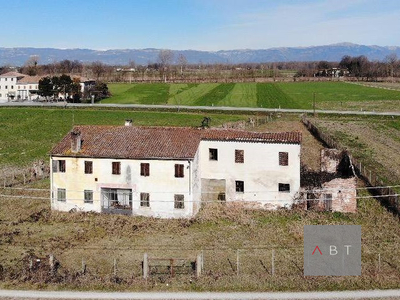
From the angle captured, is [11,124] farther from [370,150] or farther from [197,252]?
Result: [197,252]

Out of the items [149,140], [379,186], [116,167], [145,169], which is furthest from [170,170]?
[379,186]

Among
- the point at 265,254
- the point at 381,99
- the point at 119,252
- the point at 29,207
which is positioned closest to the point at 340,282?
the point at 265,254

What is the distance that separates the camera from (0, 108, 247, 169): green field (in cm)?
6269

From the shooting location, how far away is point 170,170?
37812 millimetres

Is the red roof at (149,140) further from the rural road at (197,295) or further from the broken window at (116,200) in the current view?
the rural road at (197,295)

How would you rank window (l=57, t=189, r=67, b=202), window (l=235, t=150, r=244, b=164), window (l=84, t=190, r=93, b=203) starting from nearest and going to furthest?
1. window (l=84, t=190, r=93, b=203)
2. window (l=57, t=189, r=67, b=202)
3. window (l=235, t=150, r=244, b=164)

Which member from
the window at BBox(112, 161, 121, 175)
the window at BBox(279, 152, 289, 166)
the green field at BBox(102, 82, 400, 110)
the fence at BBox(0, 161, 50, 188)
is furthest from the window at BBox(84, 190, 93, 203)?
the green field at BBox(102, 82, 400, 110)

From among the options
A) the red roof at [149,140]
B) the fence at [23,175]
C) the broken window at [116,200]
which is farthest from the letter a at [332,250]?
the fence at [23,175]

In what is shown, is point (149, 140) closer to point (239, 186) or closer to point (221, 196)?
point (221, 196)

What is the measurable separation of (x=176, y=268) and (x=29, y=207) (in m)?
16.7

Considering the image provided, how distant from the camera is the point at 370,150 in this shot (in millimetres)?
61312

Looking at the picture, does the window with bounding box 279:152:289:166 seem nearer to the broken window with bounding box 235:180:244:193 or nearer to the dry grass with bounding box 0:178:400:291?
the broken window with bounding box 235:180:244:193
